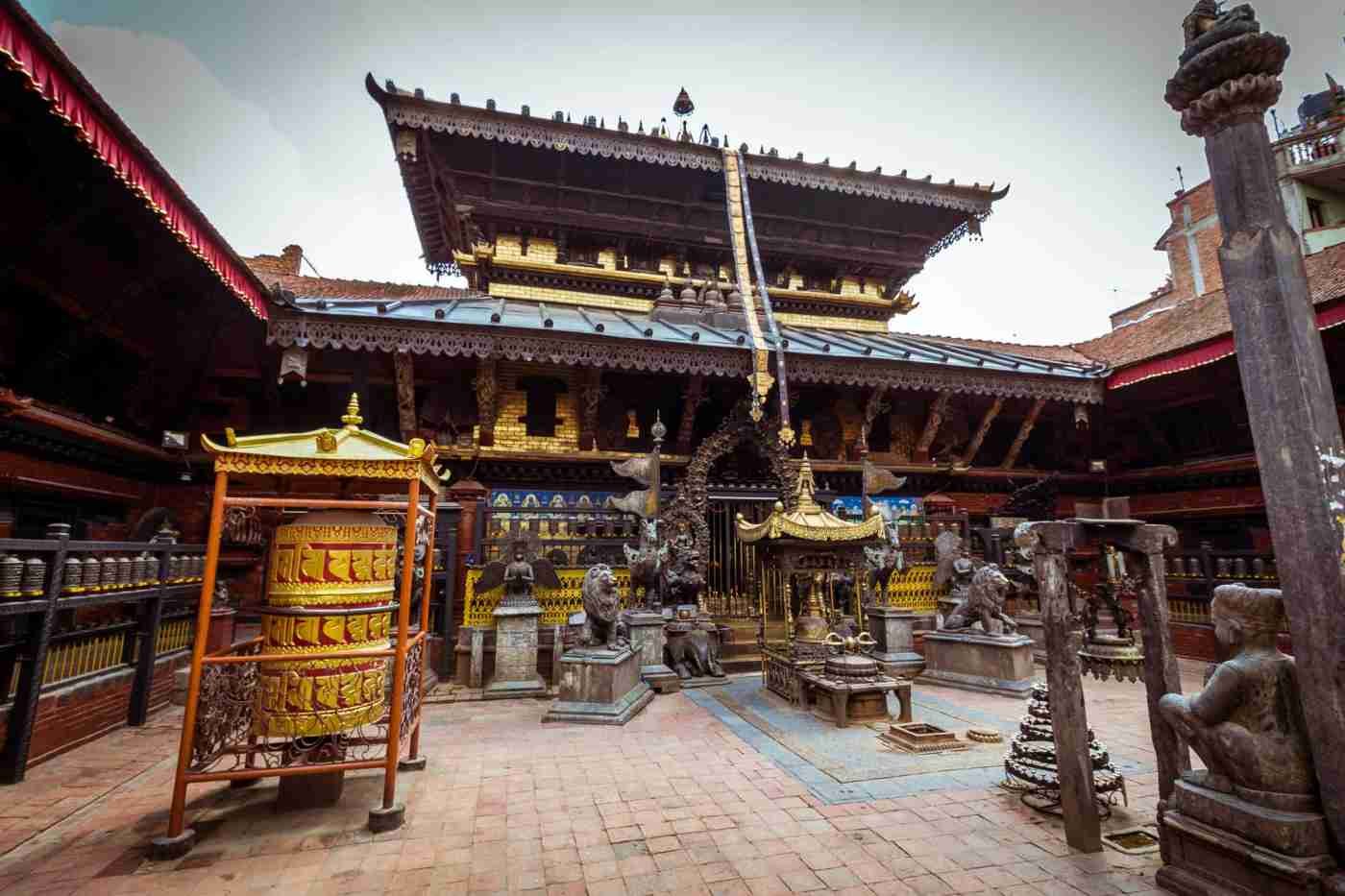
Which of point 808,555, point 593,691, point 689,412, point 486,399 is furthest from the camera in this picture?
point 689,412

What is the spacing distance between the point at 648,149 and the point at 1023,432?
11.6 m

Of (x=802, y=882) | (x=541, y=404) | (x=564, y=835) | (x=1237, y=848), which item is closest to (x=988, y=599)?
(x=1237, y=848)

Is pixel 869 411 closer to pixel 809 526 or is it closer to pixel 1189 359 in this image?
pixel 809 526

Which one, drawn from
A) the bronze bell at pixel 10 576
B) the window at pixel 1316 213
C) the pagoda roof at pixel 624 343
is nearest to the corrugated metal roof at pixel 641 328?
the pagoda roof at pixel 624 343

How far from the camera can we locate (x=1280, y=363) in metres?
3.18

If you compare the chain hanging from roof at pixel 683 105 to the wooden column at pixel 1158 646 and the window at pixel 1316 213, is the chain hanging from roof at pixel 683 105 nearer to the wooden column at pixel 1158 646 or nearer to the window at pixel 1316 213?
the wooden column at pixel 1158 646

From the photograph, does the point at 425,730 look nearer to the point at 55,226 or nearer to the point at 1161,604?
the point at 1161,604

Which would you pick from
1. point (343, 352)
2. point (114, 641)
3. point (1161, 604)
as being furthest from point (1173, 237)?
point (114, 641)

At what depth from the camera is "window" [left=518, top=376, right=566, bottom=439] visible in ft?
39.3

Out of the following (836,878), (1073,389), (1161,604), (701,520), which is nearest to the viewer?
(836,878)

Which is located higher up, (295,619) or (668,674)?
(295,619)

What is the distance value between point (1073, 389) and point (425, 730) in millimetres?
13958

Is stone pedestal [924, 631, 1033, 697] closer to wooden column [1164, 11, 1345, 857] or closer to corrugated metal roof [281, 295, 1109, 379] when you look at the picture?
wooden column [1164, 11, 1345, 857]

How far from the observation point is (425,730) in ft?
20.6
